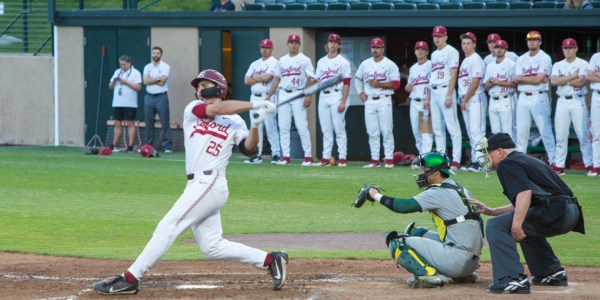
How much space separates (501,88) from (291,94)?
3564 mm

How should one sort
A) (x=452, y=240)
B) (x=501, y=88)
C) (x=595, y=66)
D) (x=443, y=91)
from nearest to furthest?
(x=452, y=240) < (x=595, y=66) < (x=501, y=88) < (x=443, y=91)

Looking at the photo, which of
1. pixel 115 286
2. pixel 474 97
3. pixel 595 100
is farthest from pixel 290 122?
pixel 115 286

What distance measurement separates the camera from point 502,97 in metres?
17.0

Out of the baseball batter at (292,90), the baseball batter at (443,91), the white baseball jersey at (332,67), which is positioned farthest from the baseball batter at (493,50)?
the baseball batter at (292,90)

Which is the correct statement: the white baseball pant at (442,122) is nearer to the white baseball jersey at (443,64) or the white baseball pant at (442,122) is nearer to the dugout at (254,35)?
the white baseball jersey at (443,64)

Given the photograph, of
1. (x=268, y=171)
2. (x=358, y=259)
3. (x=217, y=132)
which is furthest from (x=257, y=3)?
(x=217, y=132)

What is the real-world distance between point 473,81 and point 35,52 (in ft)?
36.8

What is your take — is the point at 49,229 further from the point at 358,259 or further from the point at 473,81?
the point at 473,81

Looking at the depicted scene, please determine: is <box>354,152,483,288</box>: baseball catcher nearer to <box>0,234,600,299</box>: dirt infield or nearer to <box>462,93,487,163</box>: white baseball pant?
<box>0,234,600,299</box>: dirt infield

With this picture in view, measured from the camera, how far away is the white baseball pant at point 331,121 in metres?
18.2

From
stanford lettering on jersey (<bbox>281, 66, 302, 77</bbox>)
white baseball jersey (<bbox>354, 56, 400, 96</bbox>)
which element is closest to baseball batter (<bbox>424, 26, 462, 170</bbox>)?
white baseball jersey (<bbox>354, 56, 400, 96</bbox>)

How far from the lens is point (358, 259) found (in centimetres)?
965

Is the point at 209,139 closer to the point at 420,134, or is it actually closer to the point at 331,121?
the point at 420,134

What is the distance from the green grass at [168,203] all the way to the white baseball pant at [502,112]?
113 cm
